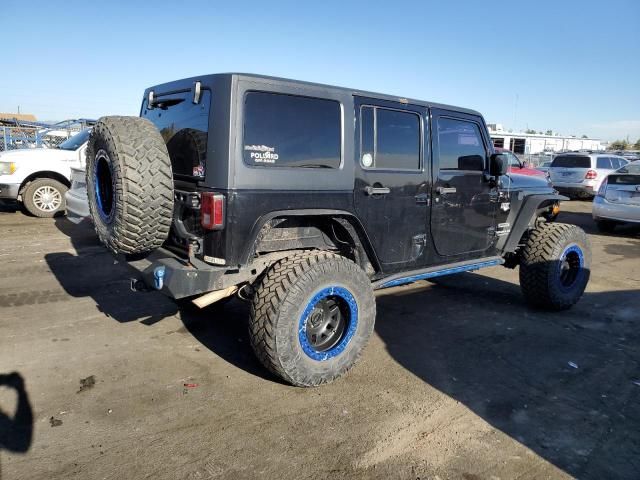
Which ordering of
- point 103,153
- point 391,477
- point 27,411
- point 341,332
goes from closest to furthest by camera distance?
1. point 391,477
2. point 27,411
3. point 103,153
4. point 341,332

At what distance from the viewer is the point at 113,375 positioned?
11.5 ft

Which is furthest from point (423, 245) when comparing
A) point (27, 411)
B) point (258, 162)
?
point (27, 411)

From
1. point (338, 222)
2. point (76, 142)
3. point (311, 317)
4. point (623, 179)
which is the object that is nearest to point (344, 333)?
point (311, 317)

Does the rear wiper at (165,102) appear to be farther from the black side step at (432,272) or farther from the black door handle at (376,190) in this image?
the black side step at (432,272)

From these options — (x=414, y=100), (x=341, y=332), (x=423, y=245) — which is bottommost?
(x=341, y=332)

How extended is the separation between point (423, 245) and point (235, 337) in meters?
1.86

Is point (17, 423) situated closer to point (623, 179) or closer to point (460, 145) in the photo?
point (460, 145)

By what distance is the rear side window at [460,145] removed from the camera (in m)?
4.34

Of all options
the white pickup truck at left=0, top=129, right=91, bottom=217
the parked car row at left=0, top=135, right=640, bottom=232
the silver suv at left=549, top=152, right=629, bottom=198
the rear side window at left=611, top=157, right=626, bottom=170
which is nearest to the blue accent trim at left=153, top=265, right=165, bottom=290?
the parked car row at left=0, top=135, right=640, bottom=232

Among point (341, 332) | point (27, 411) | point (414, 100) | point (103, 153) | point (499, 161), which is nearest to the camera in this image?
point (27, 411)

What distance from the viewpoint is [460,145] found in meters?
4.54

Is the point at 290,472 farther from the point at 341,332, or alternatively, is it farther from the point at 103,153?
the point at 103,153

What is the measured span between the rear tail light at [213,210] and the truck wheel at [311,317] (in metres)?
0.52

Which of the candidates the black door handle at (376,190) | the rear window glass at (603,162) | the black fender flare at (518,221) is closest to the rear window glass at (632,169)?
the rear window glass at (603,162)
